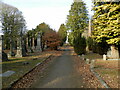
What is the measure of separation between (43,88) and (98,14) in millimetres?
13517

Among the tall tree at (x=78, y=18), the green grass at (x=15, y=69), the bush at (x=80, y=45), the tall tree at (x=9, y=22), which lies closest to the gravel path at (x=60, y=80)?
the green grass at (x=15, y=69)

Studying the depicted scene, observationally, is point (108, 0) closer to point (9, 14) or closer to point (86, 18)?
point (86, 18)

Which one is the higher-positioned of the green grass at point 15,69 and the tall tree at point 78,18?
the tall tree at point 78,18

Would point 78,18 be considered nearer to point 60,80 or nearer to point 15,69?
point 15,69

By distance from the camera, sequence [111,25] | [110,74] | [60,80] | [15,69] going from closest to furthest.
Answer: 1. [60,80]
2. [110,74]
3. [15,69]
4. [111,25]


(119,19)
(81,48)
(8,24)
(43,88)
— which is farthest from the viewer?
(8,24)

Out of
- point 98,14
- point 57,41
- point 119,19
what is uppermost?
point 98,14

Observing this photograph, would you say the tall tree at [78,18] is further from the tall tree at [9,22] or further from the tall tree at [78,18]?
the tall tree at [9,22]

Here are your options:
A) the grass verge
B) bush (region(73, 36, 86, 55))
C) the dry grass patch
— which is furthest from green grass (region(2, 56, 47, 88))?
bush (region(73, 36, 86, 55))

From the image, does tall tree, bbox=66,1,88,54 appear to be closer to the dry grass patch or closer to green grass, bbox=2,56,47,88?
green grass, bbox=2,56,47,88

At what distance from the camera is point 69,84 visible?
5.99 metres

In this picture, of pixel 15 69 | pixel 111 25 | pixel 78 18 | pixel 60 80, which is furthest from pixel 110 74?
pixel 78 18

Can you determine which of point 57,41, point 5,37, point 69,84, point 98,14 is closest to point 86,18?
point 57,41

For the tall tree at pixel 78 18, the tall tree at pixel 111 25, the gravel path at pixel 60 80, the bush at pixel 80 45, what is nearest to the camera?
the gravel path at pixel 60 80
